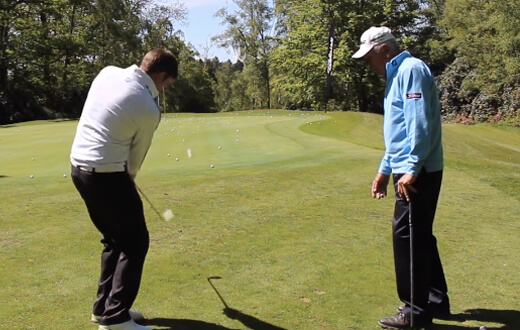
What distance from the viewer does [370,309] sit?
406 cm

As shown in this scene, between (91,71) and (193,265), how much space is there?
45.6 meters

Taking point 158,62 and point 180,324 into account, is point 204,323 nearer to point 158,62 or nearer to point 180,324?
point 180,324

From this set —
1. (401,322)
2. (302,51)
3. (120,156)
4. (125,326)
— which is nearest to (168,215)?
(125,326)

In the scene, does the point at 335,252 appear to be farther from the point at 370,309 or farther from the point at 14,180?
the point at 14,180

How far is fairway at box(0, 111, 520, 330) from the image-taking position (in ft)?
13.0

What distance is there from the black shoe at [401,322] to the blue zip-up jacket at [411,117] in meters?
1.05

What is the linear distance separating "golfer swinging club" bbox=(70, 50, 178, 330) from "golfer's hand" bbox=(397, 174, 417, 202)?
169cm

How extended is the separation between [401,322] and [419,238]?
0.62 m

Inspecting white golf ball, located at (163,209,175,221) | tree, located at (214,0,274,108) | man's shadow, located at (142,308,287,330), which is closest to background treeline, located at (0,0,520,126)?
tree, located at (214,0,274,108)

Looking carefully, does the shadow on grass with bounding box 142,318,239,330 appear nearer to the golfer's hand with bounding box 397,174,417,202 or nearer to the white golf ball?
the golfer's hand with bounding box 397,174,417,202

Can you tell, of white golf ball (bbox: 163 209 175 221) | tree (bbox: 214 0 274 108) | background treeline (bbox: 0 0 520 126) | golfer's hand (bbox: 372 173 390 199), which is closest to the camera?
golfer's hand (bbox: 372 173 390 199)

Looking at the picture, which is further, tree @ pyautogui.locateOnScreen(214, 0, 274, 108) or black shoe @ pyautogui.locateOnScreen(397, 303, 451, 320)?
tree @ pyautogui.locateOnScreen(214, 0, 274, 108)

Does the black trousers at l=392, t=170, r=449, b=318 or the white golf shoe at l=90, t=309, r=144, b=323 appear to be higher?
the black trousers at l=392, t=170, r=449, b=318

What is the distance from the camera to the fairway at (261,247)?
3.96 metres
